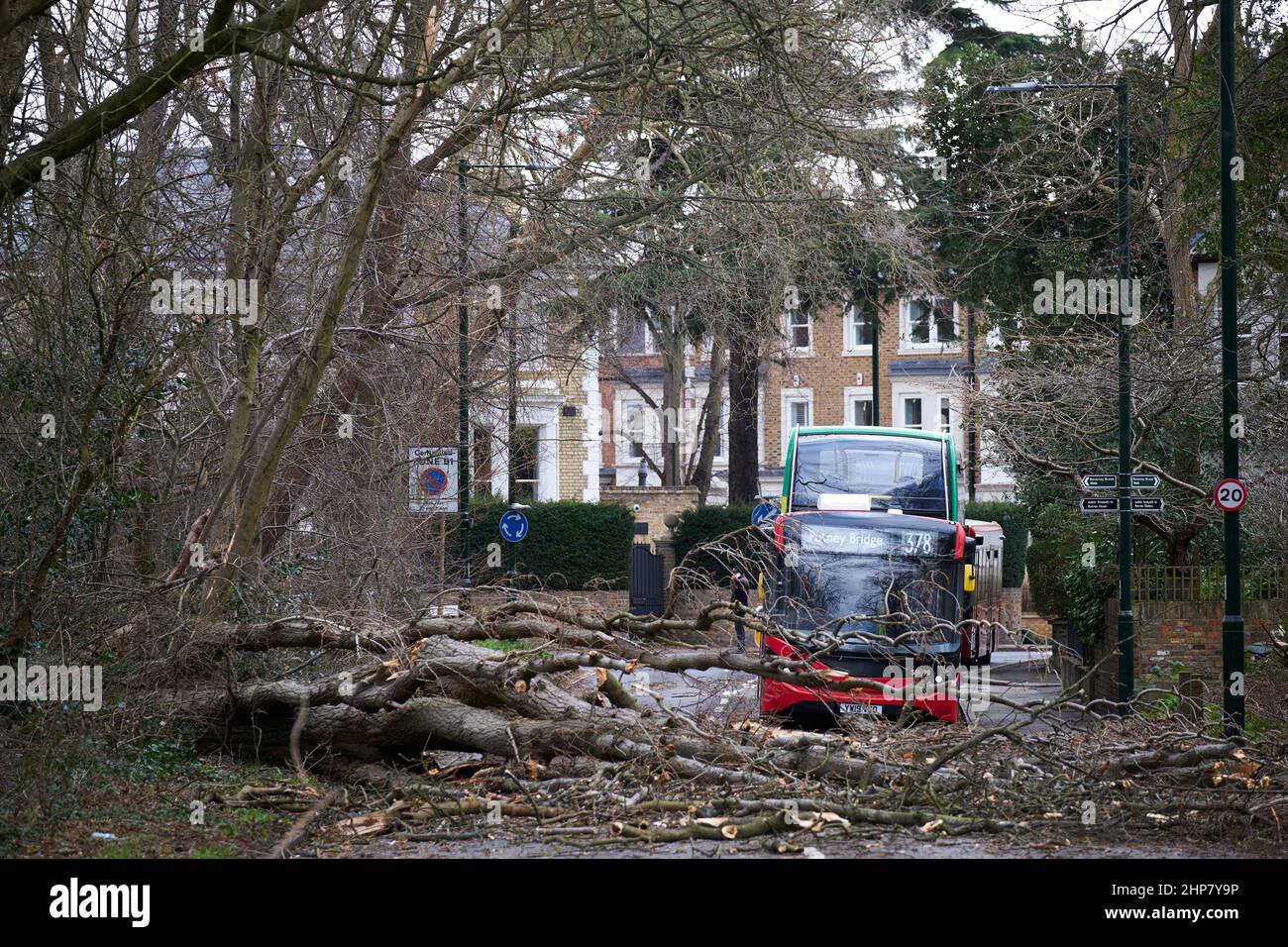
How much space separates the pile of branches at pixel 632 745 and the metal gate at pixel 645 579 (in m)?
23.5

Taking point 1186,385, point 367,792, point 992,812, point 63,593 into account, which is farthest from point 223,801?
point 1186,385

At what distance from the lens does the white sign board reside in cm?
1964

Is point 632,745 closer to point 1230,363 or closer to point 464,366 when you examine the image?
point 1230,363

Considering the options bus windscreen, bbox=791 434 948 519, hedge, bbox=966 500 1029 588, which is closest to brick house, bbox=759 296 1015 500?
hedge, bbox=966 500 1029 588

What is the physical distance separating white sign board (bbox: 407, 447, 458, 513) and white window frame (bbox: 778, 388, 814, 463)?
3764 cm

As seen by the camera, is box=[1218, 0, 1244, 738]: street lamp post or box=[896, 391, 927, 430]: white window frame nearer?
box=[1218, 0, 1244, 738]: street lamp post

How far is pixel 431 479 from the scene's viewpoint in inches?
775

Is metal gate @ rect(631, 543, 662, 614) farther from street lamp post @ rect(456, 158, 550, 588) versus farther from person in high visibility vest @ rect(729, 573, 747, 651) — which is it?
person in high visibility vest @ rect(729, 573, 747, 651)

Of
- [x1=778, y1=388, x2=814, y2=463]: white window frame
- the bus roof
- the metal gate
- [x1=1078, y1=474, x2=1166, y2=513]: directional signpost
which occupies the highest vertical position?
[x1=778, y1=388, x2=814, y2=463]: white window frame

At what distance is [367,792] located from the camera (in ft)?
38.4

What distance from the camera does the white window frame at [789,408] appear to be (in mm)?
57312

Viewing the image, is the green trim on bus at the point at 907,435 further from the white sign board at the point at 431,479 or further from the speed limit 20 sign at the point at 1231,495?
the speed limit 20 sign at the point at 1231,495

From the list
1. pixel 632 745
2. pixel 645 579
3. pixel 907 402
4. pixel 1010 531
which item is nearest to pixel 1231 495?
pixel 632 745
